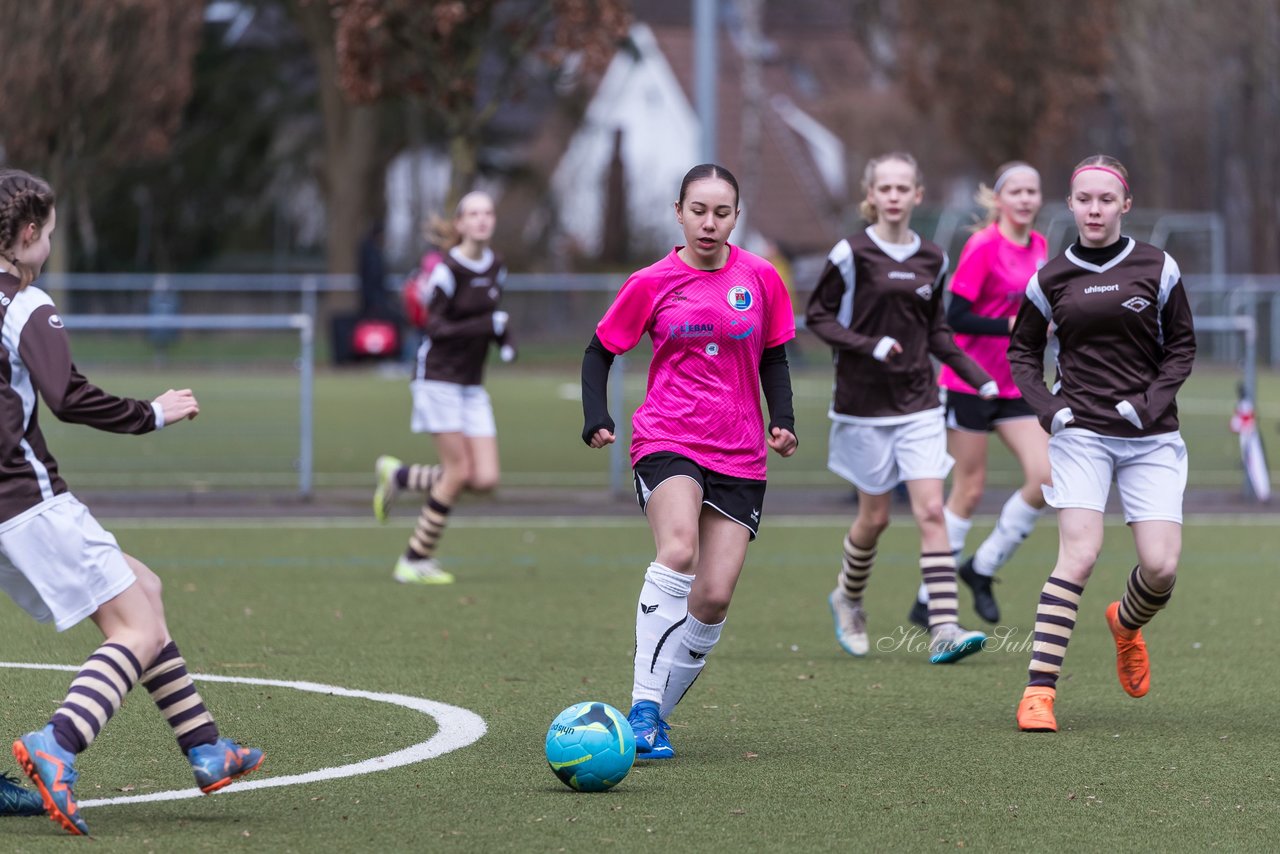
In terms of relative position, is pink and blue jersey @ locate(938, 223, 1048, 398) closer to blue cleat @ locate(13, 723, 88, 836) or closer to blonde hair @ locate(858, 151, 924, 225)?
blonde hair @ locate(858, 151, 924, 225)

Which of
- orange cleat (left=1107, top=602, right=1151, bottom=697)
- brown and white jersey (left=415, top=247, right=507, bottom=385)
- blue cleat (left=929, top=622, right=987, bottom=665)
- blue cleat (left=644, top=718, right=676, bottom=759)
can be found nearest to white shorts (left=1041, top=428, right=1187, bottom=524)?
orange cleat (left=1107, top=602, right=1151, bottom=697)

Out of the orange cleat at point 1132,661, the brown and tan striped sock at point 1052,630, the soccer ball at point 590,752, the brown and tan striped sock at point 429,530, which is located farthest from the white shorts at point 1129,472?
the brown and tan striped sock at point 429,530

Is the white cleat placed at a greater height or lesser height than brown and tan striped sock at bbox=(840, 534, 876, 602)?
lesser

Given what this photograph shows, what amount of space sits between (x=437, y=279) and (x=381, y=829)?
6096 millimetres

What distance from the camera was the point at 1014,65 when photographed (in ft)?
126

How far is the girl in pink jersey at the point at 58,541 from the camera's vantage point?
17.9ft

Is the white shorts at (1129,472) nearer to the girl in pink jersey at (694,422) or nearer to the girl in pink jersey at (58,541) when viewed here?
the girl in pink jersey at (694,422)

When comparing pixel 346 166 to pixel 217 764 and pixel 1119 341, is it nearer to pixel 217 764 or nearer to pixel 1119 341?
pixel 1119 341

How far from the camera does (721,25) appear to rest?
7031cm

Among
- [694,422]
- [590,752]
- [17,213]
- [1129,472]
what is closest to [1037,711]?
[1129,472]

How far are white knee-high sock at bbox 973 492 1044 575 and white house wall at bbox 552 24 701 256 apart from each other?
1621 centimetres

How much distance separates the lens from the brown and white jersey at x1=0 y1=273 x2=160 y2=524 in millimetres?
5457

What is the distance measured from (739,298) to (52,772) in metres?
2.73

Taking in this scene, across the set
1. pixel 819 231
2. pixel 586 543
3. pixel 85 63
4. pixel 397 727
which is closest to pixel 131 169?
pixel 85 63
